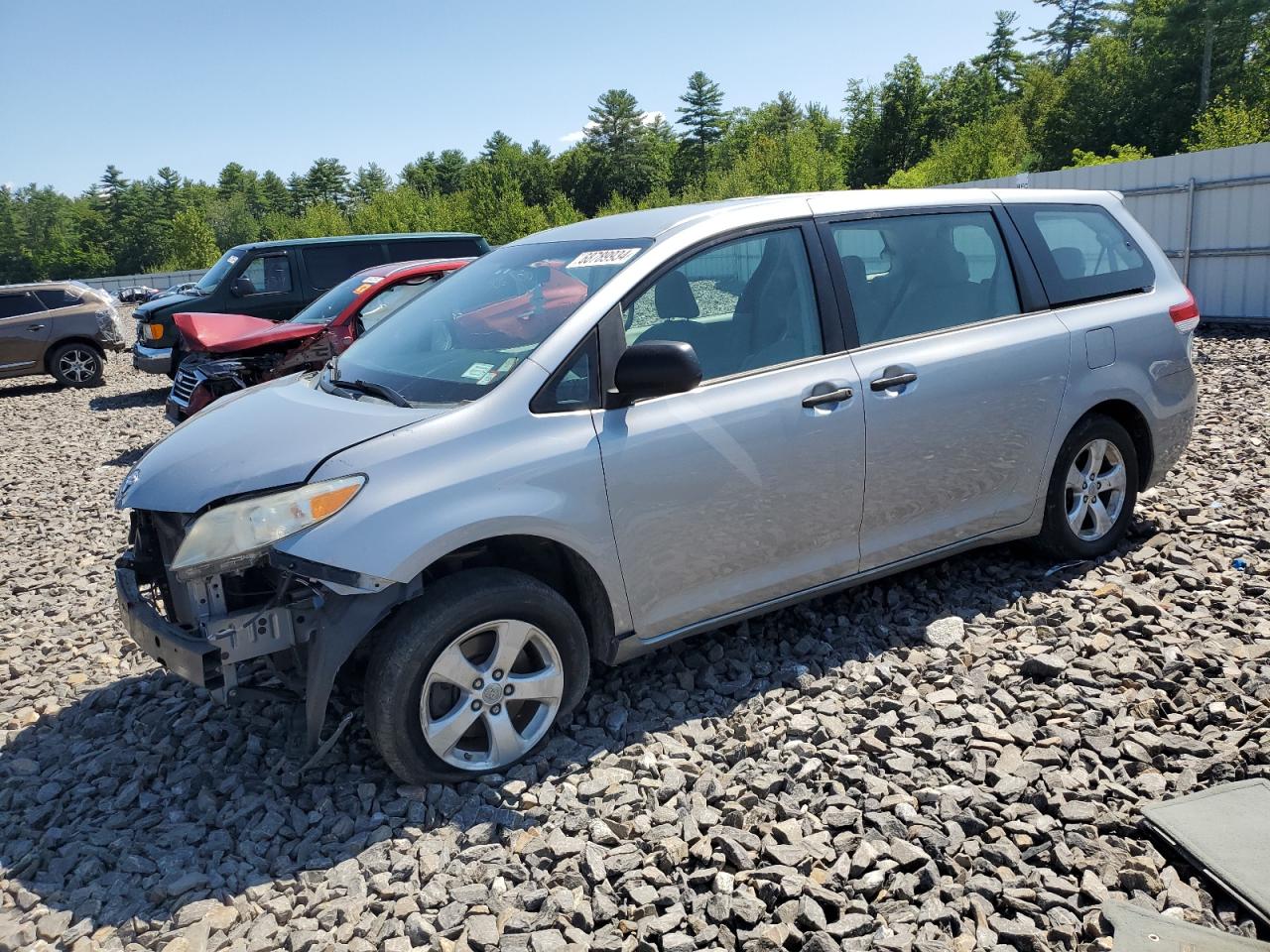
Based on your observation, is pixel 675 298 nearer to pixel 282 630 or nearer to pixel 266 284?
pixel 282 630

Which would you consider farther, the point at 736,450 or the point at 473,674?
the point at 736,450

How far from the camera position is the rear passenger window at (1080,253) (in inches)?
186

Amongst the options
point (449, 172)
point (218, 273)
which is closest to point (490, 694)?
point (218, 273)

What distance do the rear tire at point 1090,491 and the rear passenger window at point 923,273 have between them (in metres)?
0.79

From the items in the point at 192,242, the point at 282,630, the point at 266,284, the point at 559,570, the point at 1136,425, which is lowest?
the point at 1136,425

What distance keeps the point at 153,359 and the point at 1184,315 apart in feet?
42.8

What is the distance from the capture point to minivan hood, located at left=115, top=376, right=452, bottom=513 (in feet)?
10.5

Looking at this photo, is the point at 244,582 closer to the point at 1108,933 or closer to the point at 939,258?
the point at 1108,933

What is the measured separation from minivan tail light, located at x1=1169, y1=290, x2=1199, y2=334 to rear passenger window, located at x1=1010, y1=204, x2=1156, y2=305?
182 mm

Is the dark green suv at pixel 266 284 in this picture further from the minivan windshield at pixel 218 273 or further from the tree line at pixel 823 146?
the tree line at pixel 823 146

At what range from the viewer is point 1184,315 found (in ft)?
16.5

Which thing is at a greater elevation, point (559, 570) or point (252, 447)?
point (252, 447)

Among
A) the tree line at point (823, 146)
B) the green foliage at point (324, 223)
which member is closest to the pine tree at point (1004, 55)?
the tree line at point (823, 146)

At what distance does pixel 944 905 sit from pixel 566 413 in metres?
1.92
